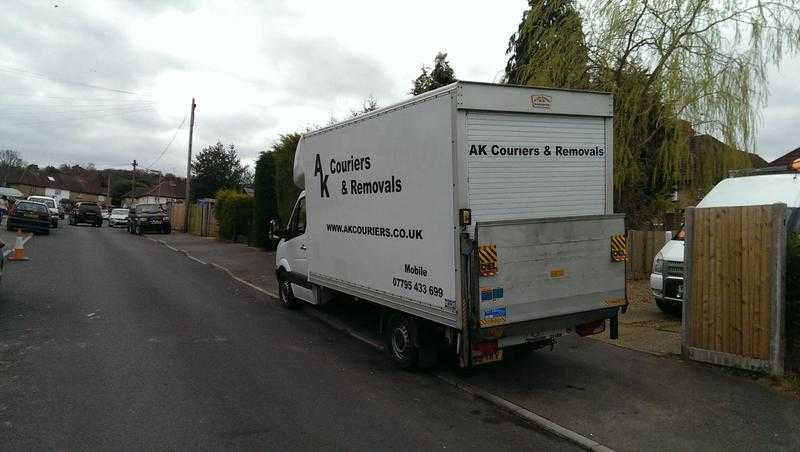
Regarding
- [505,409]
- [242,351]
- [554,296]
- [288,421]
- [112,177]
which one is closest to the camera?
[288,421]

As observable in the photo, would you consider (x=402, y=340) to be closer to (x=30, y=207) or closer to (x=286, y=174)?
(x=286, y=174)

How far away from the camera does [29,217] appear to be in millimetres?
25766

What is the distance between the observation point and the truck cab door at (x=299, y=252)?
29.2 ft

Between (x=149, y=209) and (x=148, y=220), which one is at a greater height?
(x=149, y=209)

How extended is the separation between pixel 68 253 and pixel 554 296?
17.5 m

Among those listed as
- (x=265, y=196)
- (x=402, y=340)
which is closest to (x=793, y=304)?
(x=402, y=340)

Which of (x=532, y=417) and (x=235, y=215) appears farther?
(x=235, y=215)

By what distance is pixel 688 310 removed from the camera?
647 centimetres

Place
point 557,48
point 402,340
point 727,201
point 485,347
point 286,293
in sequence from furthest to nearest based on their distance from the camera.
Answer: point 557,48
point 286,293
point 727,201
point 402,340
point 485,347

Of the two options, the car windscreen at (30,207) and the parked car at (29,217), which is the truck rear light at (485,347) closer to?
the parked car at (29,217)

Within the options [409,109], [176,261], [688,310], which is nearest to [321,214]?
[409,109]

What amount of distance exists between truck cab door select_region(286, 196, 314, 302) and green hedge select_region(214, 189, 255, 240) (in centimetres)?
1639

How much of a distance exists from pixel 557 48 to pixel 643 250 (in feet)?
18.7

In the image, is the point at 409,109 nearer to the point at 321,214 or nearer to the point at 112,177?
the point at 321,214
